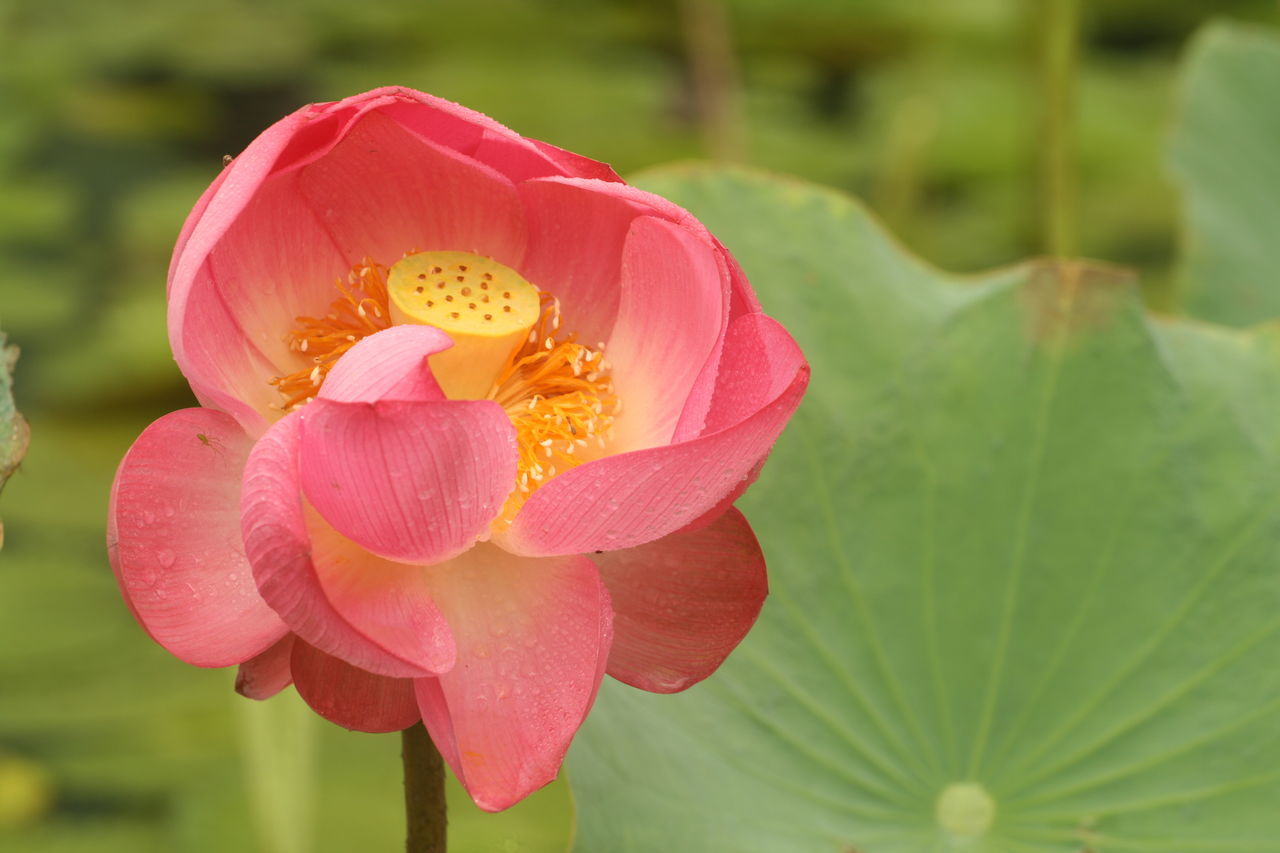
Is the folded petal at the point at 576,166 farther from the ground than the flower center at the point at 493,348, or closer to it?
farther from the ground

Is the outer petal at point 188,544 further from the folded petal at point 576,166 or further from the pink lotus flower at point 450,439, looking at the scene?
the folded petal at point 576,166

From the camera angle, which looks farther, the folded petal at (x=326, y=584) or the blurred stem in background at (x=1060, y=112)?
the blurred stem in background at (x=1060, y=112)

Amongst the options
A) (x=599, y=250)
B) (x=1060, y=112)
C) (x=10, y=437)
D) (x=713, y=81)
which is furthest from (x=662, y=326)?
(x=713, y=81)

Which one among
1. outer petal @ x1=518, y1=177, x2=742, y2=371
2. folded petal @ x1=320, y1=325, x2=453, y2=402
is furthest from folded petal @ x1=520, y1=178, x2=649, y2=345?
folded petal @ x1=320, y1=325, x2=453, y2=402

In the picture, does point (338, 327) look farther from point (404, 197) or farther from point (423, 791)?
point (423, 791)

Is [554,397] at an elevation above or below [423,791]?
above

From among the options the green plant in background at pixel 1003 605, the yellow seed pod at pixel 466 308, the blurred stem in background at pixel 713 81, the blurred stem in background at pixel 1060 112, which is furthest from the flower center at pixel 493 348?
the blurred stem in background at pixel 713 81
